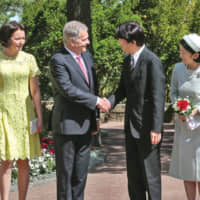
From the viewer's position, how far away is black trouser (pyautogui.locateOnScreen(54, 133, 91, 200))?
4.32m

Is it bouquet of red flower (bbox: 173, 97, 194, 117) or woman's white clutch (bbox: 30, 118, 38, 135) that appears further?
woman's white clutch (bbox: 30, 118, 38, 135)

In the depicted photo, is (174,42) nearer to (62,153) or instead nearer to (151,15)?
(151,15)

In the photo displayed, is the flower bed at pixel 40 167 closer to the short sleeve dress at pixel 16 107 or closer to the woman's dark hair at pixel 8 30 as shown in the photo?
Answer: the short sleeve dress at pixel 16 107

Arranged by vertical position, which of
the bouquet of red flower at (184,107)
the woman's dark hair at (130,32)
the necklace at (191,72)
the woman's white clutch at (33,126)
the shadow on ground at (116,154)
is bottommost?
the shadow on ground at (116,154)

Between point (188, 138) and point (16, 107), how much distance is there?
1.88 metres

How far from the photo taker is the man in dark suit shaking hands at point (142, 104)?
13.7 feet

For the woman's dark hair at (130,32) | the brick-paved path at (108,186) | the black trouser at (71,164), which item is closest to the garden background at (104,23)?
the brick-paved path at (108,186)

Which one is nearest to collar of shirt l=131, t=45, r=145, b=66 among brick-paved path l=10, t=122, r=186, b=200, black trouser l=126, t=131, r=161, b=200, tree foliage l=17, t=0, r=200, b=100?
black trouser l=126, t=131, r=161, b=200

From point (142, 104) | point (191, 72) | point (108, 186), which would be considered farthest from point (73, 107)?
point (108, 186)

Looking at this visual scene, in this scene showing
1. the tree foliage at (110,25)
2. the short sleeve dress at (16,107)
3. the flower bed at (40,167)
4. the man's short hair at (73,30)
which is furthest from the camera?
the tree foliage at (110,25)

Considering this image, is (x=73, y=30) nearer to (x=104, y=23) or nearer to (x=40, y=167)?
(x=40, y=167)

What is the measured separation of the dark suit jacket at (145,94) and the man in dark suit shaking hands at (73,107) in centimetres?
29

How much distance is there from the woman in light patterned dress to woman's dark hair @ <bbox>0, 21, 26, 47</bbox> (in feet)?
5.72

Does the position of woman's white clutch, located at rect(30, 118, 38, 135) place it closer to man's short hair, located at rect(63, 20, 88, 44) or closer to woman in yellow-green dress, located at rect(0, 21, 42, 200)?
woman in yellow-green dress, located at rect(0, 21, 42, 200)
